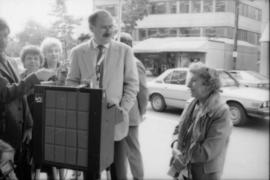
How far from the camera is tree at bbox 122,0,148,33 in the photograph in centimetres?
250

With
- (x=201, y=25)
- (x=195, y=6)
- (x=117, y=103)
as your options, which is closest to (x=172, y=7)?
(x=195, y=6)

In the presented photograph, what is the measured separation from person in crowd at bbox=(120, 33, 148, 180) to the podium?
890mm

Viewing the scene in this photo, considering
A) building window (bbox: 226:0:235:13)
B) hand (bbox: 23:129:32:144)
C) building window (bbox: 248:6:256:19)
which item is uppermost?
building window (bbox: 226:0:235:13)

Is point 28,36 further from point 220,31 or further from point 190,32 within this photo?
point 220,31

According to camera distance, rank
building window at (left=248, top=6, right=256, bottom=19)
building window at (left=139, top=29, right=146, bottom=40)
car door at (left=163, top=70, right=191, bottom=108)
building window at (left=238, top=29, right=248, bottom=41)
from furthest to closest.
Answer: car door at (left=163, top=70, right=191, bottom=108) < building window at (left=139, top=29, right=146, bottom=40) < building window at (left=238, top=29, right=248, bottom=41) < building window at (left=248, top=6, right=256, bottom=19)

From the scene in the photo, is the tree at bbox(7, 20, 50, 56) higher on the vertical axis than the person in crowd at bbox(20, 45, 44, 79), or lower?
higher

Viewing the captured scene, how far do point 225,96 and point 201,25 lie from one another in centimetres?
183

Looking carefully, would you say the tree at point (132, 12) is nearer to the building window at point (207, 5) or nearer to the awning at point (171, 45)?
the awning at point (171, 45)

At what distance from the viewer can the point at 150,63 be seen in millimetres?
2664

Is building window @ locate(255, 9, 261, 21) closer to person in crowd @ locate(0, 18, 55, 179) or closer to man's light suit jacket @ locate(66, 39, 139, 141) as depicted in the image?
man's light suit jacket @ locate(66, 39, 139, 141)

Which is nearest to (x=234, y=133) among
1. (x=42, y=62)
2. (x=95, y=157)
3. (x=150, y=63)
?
(x=150, y=63)

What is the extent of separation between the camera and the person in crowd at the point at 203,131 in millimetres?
1377

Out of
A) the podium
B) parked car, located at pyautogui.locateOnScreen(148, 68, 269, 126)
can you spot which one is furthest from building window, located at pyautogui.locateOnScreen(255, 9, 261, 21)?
the podium

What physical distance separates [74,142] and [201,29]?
1.64 meters
